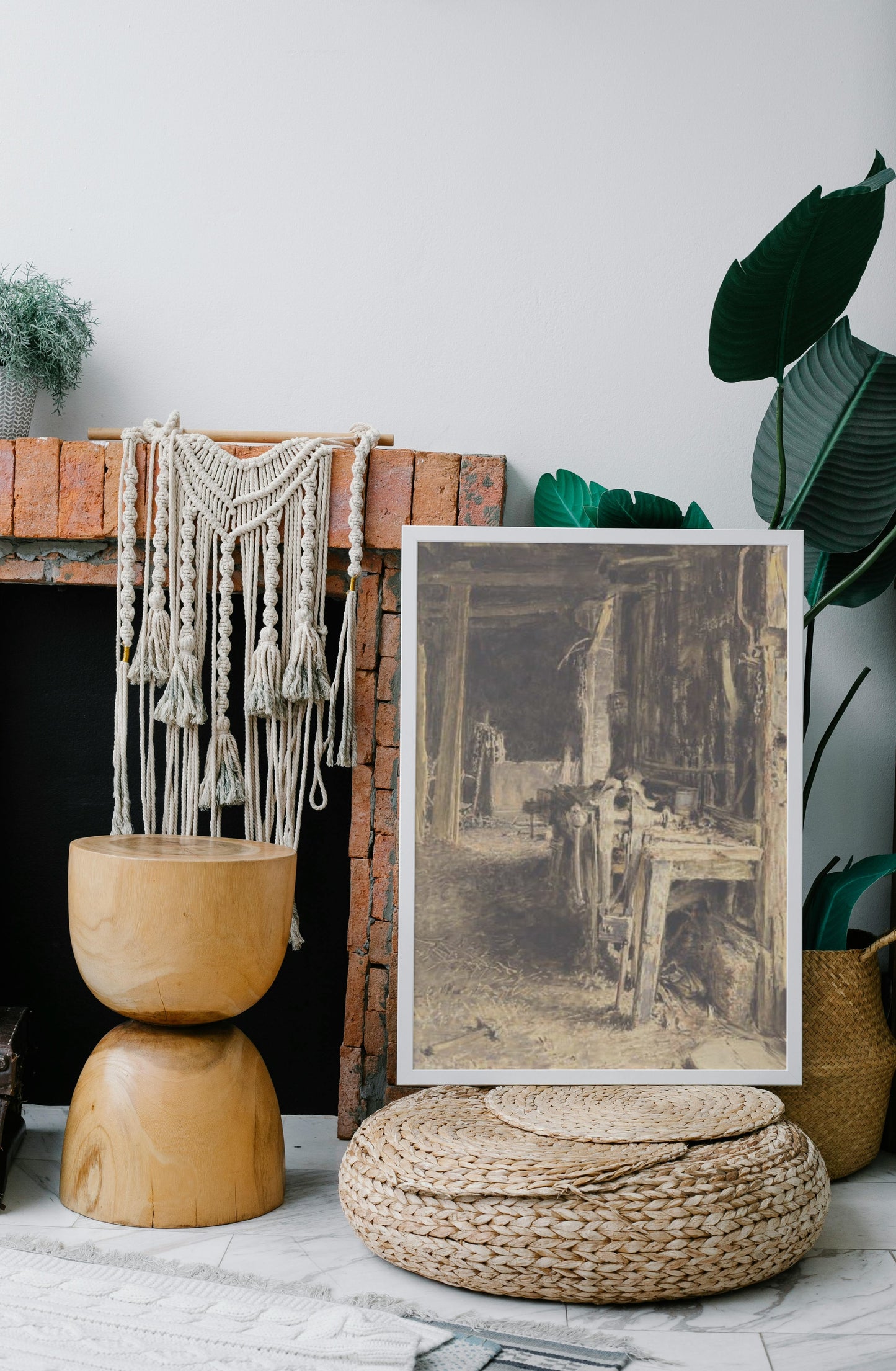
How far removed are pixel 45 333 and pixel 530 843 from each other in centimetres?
129

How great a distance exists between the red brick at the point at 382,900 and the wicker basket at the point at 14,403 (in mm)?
1100

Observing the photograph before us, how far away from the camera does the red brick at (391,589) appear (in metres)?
2.06

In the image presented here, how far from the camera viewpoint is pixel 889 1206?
5.99 ft

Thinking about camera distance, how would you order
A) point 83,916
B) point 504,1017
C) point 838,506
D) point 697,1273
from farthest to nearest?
point 838,506 → point 504,1017 → point 83,916 → point 697,1273

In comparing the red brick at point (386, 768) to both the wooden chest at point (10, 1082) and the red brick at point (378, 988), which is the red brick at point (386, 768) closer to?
the red brick at point (378, 988)

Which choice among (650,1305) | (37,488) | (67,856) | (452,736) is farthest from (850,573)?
(67,856)

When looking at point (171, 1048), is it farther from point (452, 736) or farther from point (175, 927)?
point (452, 736)

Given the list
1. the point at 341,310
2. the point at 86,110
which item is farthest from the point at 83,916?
the point at 86,110

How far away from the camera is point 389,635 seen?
2053 mm

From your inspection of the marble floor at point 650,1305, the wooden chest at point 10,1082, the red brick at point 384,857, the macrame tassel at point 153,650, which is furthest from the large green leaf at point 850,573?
the wooden chest at point 10,1082

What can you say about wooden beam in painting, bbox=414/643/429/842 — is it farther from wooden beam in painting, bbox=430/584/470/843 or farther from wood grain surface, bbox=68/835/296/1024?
wood grain surface, bbox=68/835/296/1024

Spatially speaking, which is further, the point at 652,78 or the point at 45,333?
the point at 652,78

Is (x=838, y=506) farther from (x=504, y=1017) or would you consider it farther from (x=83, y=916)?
(x=83, y=916)

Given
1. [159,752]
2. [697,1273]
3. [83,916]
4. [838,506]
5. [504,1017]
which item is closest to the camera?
[697,1273]
